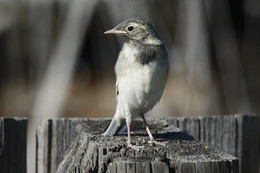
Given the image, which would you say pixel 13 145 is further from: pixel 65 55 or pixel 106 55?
pixel 106 55

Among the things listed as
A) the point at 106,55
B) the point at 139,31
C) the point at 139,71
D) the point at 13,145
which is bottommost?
the point at 13,145

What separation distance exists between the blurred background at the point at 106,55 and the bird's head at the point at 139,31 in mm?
3245

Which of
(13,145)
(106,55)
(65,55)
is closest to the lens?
(13,145)

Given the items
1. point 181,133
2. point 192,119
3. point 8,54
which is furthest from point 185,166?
point 8,54

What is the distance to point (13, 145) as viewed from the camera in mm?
4051

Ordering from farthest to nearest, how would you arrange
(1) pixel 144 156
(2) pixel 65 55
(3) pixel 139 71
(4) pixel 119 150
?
(2) pixel 65 55, (3) pixel 139 71, (4) pixel 119 150, (1) pixel 144 156

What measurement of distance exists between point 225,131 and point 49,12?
5.28 metres

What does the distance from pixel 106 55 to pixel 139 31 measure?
5206mm

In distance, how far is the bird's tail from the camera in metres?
4.21

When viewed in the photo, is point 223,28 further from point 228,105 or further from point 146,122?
point 146,122

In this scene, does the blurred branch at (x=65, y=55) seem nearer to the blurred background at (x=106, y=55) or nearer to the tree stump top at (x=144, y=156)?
the blurred background at (x=106, y=55)

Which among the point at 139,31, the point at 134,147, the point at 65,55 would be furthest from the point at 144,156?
the point at 65,55

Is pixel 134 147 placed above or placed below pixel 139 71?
below

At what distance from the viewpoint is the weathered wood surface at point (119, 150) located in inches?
119
